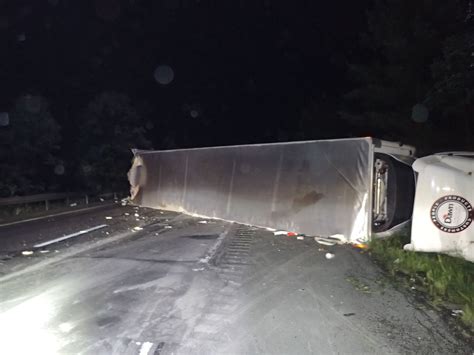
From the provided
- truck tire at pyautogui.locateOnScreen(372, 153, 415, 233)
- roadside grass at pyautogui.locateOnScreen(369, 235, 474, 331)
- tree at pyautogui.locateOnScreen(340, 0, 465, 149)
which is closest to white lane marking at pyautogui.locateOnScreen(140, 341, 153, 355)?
roadside grass at pyautogui.locateOnScreen(369, 235, 474, 331)

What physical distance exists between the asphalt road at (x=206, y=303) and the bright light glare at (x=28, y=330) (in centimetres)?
1

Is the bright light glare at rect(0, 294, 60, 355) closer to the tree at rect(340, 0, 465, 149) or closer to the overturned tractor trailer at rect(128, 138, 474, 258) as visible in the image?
the overturned tractor trailer at rect(128, 138, 474, 258)

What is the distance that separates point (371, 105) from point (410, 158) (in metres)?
12.4

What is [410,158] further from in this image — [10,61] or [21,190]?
[10,61]

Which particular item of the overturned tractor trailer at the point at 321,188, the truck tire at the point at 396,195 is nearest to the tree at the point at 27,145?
the overturned tractor trailer at the point at 321,188

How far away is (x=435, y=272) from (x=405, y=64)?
14731mm

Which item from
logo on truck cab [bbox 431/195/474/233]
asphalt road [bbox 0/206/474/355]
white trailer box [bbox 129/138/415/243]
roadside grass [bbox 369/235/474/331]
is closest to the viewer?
asphalt road [bbox 0/206/474/355]

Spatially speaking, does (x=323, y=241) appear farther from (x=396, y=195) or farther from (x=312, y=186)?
(x=396, y=195)

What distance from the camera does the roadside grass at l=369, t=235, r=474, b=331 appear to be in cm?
482

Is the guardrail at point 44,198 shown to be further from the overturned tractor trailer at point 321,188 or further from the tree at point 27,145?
the overturned tractor trailer at point 321,188

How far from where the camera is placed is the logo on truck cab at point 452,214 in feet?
21.0

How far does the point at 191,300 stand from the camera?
193 inches

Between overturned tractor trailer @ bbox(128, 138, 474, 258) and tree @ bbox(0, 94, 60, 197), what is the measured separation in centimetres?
1156

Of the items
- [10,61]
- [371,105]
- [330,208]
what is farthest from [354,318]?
[10,61]
